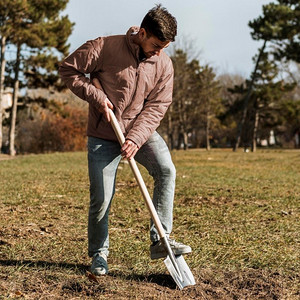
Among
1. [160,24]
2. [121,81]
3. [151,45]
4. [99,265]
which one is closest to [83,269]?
[99,265]

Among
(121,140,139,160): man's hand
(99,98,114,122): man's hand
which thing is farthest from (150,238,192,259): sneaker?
(99,98,114,122): man's hand

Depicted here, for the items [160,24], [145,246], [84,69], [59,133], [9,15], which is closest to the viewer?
[160,24]

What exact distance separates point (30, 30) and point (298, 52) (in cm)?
1645

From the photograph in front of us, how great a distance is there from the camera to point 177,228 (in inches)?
205

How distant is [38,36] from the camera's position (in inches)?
973

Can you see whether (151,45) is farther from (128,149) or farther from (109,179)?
(109,179)

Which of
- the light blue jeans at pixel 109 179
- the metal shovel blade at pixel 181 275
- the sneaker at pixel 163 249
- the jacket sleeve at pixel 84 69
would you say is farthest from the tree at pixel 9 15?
the metal shovel blade at pixel 181 275

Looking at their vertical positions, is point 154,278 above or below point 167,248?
below

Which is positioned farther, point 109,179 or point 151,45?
point 109,179

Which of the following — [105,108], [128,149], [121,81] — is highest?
[121,81]

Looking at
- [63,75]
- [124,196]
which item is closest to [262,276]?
[63,75]

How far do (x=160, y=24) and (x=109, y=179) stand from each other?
1147 millimetres

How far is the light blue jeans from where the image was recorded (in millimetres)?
3375

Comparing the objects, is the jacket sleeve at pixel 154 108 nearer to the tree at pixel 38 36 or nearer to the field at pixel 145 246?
the field at pixel 145 246
